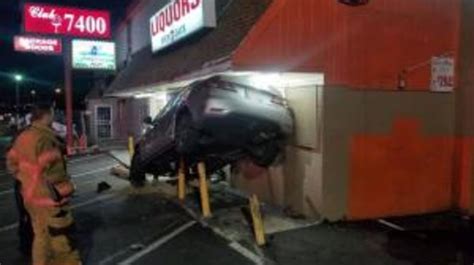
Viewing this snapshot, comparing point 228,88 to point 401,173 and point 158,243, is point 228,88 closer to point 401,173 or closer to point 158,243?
point 158,243

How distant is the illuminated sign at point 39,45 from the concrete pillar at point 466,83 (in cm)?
2719

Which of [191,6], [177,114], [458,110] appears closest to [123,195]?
[177,114]

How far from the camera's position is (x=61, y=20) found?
27891mm

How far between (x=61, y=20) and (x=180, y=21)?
16178 mm

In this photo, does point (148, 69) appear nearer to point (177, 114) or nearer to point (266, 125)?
point (177, 114)

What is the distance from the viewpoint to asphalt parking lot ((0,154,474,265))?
779cm

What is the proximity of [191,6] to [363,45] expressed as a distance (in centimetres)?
452

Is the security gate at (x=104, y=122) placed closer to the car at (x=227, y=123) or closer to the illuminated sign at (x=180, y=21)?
the illuminated sign at (x=180, y=21)

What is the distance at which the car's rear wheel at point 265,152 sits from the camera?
9.95 m

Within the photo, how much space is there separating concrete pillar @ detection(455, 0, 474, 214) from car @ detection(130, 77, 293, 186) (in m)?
3.45

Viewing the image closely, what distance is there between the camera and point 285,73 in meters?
9.62

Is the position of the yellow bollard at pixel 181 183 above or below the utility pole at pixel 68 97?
below

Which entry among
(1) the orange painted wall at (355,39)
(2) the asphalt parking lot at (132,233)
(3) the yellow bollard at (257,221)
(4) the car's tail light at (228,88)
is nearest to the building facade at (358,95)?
(1) the orange painted wall at (355,39)

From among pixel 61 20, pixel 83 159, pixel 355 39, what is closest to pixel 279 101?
pixel 355 39
